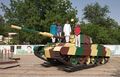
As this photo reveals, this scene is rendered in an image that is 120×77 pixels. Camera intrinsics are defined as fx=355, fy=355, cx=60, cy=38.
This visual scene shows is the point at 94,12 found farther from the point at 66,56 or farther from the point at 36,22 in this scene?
the point at 66,56

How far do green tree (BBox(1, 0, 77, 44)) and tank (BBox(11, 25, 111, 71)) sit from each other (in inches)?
940

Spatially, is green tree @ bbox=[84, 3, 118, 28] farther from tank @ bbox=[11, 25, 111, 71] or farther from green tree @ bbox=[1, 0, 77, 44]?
tank @ bbox=[11, 25, 111, 71]

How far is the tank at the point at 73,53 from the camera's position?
1862cm

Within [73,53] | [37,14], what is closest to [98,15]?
[37,14]

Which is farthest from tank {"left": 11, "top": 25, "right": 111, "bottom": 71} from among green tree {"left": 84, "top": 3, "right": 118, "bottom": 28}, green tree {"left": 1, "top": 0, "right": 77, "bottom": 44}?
green tree {"left": 84, "top": 3, "right": 118, "bottom": 28}

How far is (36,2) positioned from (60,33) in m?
28.0

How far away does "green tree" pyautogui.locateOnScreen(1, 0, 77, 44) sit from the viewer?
46094 mm

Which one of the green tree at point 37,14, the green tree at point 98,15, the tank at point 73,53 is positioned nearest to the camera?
the tank at point 73,53

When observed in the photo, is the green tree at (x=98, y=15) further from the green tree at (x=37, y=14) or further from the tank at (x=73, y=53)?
the tank at (x=73, y=53)

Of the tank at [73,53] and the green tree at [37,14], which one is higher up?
the green tree at [37,14]

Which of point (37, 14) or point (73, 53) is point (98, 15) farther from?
point (73, 53)

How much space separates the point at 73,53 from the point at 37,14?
1150 inches

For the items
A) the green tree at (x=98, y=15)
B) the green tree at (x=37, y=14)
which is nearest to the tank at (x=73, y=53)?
the green tree at (x=37, y=14)

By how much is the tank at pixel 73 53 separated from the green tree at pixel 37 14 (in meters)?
23.9
